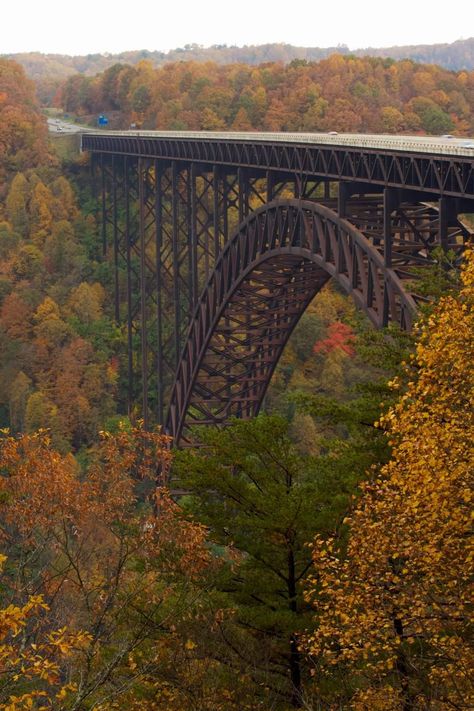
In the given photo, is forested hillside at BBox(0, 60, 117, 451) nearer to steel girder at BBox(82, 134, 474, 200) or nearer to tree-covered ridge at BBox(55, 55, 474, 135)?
tree-covered ridge at BBox(55, 55, 474, 135)

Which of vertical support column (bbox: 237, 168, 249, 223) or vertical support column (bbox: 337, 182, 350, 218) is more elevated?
vertical support column (bbox: 337, 182, 350, 218)

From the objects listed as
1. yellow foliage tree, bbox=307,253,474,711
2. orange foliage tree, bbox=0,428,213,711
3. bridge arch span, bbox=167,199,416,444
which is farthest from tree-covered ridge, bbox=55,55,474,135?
yellow foliage tree, bbox=307,253,474,711

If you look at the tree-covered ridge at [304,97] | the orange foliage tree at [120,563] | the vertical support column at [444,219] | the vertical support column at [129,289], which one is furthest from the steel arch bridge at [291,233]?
the tree-covered ridge at [304,97]

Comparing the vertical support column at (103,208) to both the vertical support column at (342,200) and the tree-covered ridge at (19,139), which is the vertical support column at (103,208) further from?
the vertical support column at (342,200)

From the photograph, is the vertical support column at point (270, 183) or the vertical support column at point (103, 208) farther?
the vertical support column at point (103, 208)

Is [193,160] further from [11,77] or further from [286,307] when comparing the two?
[11,77]

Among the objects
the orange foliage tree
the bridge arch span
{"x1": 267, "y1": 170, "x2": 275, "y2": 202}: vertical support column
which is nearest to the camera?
the orange foliage tree

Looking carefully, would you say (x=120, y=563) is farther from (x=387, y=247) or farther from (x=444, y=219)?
(x=387, y=247)
